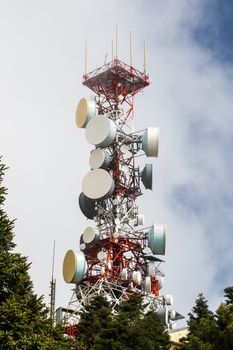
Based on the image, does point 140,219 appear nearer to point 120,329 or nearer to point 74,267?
point 74,267

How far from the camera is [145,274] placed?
61.9 meters

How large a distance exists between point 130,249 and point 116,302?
6.62 m

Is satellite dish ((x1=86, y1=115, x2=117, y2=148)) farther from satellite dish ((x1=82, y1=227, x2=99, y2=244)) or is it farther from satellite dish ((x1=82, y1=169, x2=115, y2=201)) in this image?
satellite dish ((x1=82, y1=227, x2=99, y2=244))

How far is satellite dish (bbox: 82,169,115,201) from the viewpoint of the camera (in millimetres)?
61062

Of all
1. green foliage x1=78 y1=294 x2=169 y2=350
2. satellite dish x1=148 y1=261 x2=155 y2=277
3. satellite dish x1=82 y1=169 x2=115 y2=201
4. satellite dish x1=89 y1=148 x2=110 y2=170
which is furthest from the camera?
satellite dish x1=89 y1=148 x2=110 y2=170

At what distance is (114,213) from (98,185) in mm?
3523

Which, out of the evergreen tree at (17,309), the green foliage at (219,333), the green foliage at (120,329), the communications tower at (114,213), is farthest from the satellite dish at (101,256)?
the evergreen tree at (17,309)

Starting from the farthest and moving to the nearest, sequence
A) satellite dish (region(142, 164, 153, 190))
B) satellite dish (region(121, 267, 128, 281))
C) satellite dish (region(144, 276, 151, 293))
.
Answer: satellite dish (region(142, 164, 153, 190)), satellite dish (region(144, 276, 151, 293)), satellite dish (region(121, 267, 128, 281))

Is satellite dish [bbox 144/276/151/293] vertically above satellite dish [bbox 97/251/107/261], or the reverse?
Result: satellite dish [bbox 97/251/107/261]

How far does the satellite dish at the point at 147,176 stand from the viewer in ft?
210

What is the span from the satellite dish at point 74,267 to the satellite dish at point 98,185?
19.5 feet

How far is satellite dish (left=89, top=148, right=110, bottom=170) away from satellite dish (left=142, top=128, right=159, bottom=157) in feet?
12.8

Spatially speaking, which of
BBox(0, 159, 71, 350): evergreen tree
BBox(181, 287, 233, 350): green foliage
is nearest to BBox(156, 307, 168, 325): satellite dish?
BBox(181, 287, 233, 350): green foliage

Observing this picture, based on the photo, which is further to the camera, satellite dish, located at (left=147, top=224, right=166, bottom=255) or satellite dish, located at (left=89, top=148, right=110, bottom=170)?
satellite dish, located at (left=89, top=148, right=110, bottom=170)
